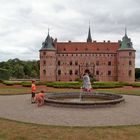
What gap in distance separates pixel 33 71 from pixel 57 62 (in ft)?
104

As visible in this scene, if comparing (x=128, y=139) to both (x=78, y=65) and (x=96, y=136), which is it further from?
(x=78, y=65)

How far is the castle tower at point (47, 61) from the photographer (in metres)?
78.2

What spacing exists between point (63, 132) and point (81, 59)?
233ft

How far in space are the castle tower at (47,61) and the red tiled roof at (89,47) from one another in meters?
3.73

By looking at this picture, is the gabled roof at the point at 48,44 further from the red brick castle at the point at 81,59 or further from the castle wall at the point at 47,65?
the castle wall at the point at 47,65

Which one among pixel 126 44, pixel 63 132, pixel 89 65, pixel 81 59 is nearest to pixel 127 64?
pixel 126 44

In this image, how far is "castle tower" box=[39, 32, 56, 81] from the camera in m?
78.2

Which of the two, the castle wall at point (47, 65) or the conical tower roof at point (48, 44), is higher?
the conical tower roof at point (48, 44)

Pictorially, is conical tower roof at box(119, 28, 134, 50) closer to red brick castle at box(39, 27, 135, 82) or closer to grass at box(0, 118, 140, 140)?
red brick castle at box(39, 27, 135, 82)

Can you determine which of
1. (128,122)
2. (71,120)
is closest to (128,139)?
(128,122)

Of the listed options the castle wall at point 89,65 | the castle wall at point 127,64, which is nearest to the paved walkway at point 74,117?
the castle wall at point 127,64

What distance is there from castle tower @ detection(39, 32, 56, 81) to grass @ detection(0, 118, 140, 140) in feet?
217

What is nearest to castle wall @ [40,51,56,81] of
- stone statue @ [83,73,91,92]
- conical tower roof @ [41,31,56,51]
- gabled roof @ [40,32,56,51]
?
gabled roof @ [40,32,56,51]

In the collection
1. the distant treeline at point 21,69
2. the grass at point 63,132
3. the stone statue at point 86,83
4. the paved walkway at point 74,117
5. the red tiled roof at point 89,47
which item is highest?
the red tiled roof at point 89,47
